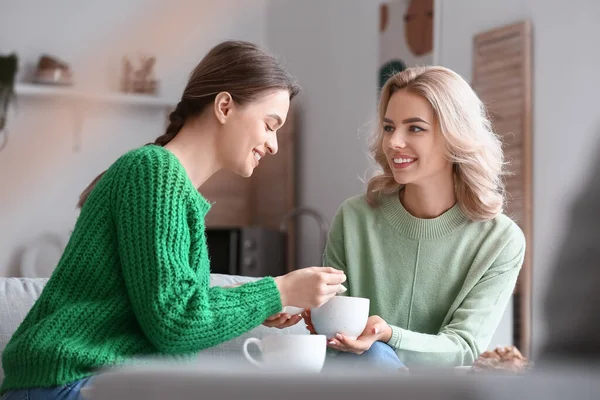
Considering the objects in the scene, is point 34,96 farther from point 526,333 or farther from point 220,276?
point 220,276

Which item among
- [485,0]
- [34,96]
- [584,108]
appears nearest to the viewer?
[584,108]

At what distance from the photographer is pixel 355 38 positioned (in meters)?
4.96

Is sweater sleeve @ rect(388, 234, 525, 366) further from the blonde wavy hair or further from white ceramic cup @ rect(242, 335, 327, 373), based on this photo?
white ceramic cup @ rect(242, 335, 327, 373)

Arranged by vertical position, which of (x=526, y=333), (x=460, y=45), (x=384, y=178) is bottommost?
(x=526, y=333)

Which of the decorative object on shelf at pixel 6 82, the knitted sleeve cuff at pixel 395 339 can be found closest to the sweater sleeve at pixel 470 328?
the knitted sleeve cuff at pixel 395 339

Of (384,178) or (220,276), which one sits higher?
(384,178)

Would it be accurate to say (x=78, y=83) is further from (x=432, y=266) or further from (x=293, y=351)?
(x=293, y=351)

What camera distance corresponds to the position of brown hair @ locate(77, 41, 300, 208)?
57.8 inches

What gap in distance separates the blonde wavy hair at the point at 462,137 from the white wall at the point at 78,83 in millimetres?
3331

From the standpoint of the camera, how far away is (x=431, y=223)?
1.91 meters

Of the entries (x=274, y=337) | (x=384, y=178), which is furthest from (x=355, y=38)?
(x=274, y=337)

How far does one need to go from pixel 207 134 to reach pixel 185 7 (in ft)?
13.4

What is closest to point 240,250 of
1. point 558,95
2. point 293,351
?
point 558,95

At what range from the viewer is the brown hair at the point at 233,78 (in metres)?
1.47
